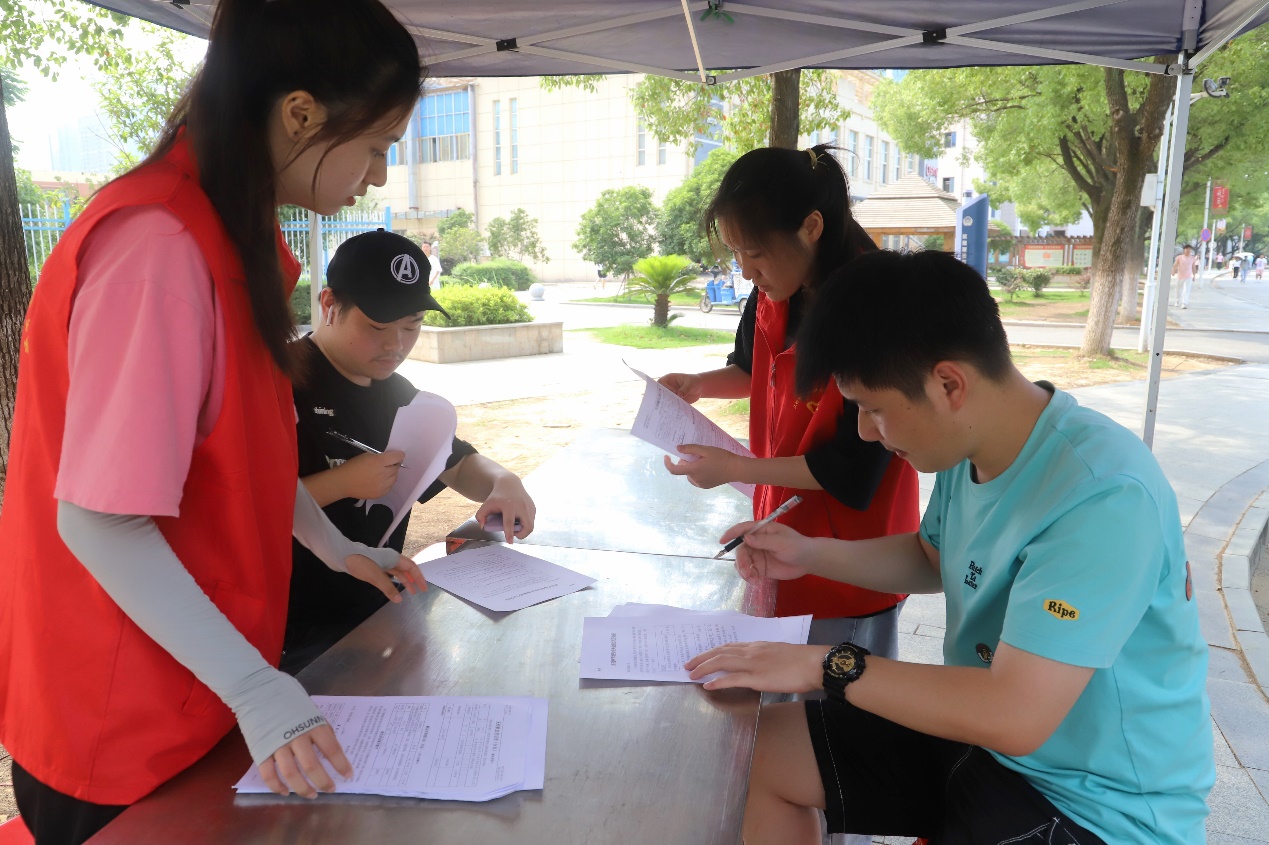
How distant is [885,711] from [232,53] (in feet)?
3.75

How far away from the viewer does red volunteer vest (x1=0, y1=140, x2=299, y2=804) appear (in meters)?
0.97

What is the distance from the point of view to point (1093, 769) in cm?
122

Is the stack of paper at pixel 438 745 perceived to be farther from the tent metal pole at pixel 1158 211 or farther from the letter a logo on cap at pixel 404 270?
the tent metal pole at pixel 1158 211

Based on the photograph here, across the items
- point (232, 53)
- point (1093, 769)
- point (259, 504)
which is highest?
point (232, 53)

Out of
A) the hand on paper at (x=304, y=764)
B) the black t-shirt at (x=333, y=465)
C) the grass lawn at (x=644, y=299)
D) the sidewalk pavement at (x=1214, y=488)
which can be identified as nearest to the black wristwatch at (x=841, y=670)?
the hand on paper at (x=304, y=764)

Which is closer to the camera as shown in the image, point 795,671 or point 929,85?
point 795,671

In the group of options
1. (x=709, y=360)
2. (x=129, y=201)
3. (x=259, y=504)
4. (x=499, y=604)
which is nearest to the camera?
(x=129, y=201)

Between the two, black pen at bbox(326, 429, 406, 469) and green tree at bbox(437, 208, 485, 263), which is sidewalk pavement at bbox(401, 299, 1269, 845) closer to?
black pen at bbox(326, 429, 406, 469)

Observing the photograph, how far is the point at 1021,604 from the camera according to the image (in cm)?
116

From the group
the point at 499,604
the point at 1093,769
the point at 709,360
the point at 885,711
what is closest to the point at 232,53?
the point at 499,604

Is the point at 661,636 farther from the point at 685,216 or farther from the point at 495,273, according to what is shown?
the point at 685,216

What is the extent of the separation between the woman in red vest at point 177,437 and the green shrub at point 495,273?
21.1 meters

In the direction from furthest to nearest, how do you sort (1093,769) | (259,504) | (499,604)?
(499,604), (1093,769), (259,504)

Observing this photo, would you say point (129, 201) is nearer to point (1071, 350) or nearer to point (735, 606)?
point (735, 606)
